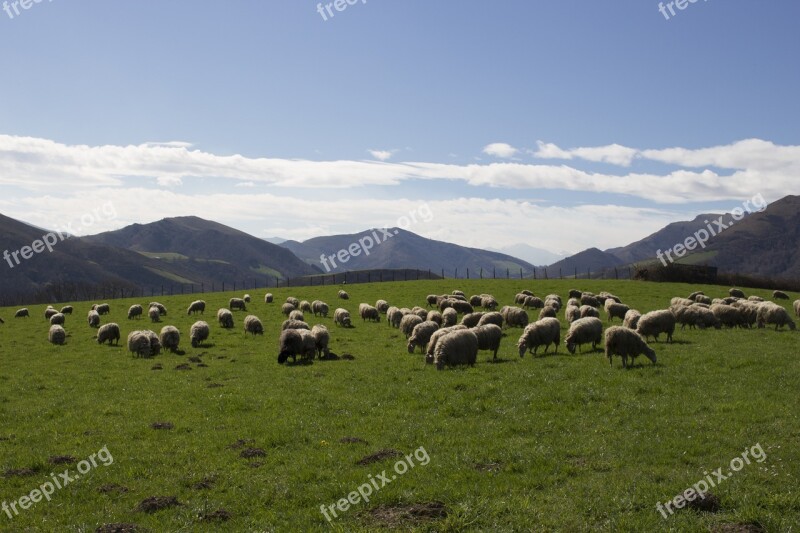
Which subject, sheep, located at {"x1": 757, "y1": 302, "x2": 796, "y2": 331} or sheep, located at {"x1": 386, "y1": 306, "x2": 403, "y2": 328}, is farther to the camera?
sheep, located at {"x1": 386, "y1": 306, "x2": 403, "y2": 328}

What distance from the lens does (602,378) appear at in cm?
2031

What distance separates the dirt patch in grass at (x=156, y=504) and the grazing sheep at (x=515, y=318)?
30148 millimetres

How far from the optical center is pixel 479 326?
89.6ft

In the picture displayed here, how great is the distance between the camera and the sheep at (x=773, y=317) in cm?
3503

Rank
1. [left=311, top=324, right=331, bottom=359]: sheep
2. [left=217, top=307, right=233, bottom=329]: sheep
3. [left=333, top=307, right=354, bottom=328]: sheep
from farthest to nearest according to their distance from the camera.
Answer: [left=217, top=307, right=233, bottom=329]: sheep
[left=333, top=307, right=354, bottom=328]: sheep
[left=311, top=324, right=331, bottom=359]: sheep

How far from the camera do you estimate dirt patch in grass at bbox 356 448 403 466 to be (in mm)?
13892

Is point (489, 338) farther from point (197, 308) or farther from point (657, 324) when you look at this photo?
point (197, 308)

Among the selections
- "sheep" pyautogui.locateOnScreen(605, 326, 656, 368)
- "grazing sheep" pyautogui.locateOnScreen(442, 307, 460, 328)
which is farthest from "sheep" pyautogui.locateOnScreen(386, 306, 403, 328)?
"sheep" pyautogui.locateOnScreen(605, 326, 656, 368)

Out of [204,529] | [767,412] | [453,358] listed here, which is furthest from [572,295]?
[204,529]

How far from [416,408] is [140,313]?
44436mm

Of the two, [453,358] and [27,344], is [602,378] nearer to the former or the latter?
[453,358]

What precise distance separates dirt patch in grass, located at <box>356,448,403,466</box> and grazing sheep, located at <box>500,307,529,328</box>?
26.3 m

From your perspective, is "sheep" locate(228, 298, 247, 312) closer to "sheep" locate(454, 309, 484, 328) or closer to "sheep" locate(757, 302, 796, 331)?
"sheep" locate(454, 309, 484, 328)

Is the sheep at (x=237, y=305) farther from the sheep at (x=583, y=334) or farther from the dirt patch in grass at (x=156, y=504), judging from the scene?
the dirt patch in grass at (x=156, y=504)
